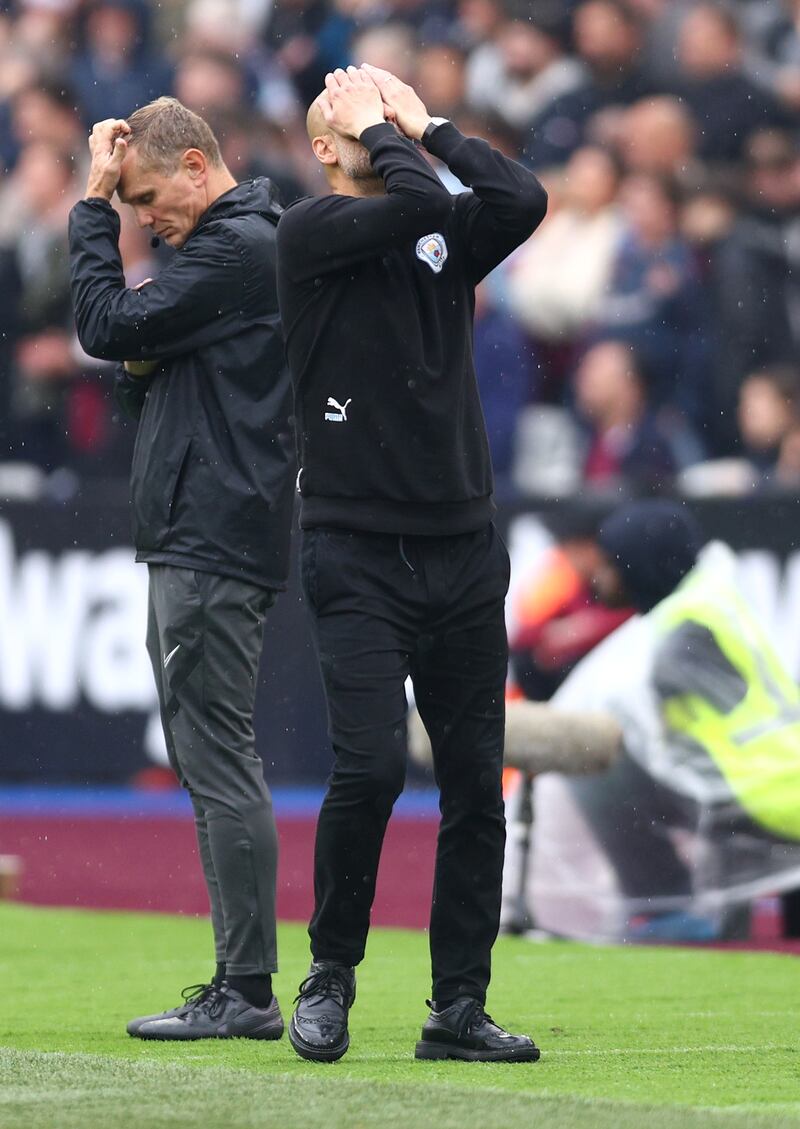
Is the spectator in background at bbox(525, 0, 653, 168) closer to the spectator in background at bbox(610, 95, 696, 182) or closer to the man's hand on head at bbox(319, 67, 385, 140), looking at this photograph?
the spectator in background at bbox(610, 95, 696, 182)

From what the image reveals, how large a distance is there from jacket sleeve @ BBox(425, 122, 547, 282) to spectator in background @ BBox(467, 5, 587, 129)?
8423mm

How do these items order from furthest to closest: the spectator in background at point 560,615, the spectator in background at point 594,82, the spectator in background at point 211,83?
1. the spectator in background at point 211,83
2. the spectator in background at point 594,82
3. the spectator in background at point 560,615

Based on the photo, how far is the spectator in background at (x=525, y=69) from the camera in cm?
1267

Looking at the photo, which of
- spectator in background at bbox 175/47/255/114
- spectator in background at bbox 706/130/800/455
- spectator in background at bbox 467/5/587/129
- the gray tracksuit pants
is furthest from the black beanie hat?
spectator in background at bbox 175/47/255/114

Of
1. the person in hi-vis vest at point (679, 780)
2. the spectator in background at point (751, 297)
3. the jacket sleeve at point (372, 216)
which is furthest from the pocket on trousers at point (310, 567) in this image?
the spectator in background at point (751, 297)

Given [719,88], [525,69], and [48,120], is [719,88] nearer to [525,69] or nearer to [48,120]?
[525,69]

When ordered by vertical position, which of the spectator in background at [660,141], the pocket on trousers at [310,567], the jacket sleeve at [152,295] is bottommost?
the pocket on trousers at [310,567]

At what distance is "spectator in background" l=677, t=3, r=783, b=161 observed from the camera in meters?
12.0

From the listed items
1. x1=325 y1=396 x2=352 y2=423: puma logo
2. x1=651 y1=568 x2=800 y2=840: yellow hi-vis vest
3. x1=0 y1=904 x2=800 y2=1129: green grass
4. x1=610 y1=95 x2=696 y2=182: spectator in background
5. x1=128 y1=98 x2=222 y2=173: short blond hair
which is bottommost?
x1=0 y1=904 x2=800 y2=1129: green grass

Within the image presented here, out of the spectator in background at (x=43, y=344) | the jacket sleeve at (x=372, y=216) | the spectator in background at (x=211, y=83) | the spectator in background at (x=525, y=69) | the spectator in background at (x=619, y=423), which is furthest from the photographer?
the spectator in background at (x=211, y=83)

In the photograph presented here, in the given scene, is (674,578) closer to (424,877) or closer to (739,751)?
(739,751)

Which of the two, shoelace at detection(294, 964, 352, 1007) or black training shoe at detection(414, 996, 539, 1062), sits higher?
shoelace at detection(294, 964, 352, 1007)

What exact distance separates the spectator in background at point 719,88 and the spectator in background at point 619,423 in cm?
147

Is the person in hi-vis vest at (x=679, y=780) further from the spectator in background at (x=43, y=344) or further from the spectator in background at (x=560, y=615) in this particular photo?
the spectator in background at (x=43, y=344)
